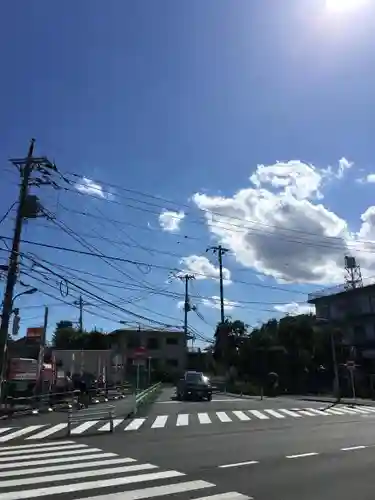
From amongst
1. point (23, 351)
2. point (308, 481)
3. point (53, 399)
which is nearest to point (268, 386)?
point (23, 351)

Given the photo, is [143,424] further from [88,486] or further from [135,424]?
[88,486]

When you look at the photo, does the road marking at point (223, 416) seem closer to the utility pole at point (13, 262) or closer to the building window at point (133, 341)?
the utility pole at point (13, 262)

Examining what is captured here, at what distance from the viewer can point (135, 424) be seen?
58.2 feet

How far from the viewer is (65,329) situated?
9300cm

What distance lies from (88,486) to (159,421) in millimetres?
11749

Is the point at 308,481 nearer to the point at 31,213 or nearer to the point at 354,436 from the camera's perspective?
the point at 354,436

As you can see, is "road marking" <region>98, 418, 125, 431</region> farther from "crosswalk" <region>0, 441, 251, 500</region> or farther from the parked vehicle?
the parked vehicle

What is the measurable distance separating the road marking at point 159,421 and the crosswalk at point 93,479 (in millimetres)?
6432

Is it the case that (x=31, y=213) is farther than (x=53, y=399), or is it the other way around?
(x=53, y=399)

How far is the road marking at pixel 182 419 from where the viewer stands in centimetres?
A: 1827

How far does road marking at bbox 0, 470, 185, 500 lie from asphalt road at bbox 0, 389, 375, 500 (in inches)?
9.4

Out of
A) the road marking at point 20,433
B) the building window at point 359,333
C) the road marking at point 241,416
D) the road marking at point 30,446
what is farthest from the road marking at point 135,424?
the building window at point 359,333

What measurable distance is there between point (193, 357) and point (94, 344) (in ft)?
57.7

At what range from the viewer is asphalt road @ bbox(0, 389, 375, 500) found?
7.37 m
